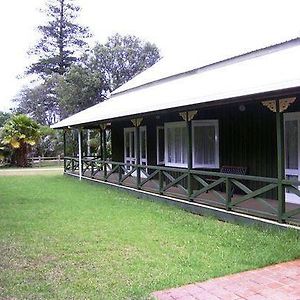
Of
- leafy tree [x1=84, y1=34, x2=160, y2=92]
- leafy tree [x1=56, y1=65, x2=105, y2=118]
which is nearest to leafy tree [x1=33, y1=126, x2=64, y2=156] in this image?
leafy tree [x1=56, y1=65, x2=105, y2=118]

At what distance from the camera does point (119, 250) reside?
7020 millimetres

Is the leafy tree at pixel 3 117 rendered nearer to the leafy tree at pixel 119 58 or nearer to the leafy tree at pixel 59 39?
the leafy tree at pixel 59 39

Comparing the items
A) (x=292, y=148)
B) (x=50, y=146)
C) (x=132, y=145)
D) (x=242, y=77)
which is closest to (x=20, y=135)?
(x=50, y=146)

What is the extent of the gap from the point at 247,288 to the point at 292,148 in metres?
5.64

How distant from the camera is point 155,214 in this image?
33.7 feet

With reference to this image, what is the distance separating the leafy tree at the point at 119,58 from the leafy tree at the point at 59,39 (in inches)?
375

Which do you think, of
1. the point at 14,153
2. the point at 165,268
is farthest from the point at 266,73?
the point at 14,153

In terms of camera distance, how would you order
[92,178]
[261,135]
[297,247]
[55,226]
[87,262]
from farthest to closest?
[92,178], [261,135], [55,226], [297,247], [87,262]

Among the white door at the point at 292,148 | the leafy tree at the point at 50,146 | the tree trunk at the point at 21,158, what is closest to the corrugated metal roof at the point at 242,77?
the white door at the point at 292,148

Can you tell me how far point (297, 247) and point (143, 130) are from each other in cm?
1114

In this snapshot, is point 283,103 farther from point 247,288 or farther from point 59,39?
point 59,39

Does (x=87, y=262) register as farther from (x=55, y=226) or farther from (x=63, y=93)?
(x=63, y=93)

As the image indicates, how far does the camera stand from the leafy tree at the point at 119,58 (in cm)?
4125

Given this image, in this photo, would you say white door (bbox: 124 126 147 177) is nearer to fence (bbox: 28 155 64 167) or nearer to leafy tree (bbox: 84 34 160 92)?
fence (bbox: 28 155 64 167)
